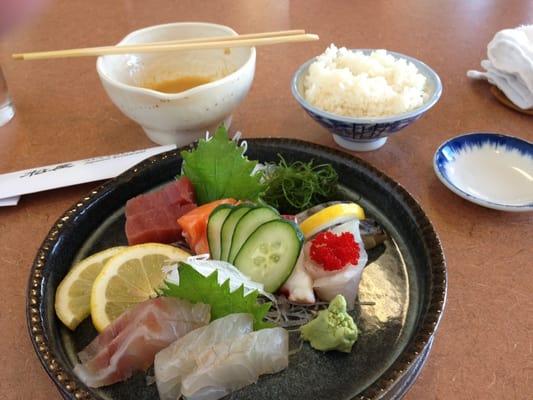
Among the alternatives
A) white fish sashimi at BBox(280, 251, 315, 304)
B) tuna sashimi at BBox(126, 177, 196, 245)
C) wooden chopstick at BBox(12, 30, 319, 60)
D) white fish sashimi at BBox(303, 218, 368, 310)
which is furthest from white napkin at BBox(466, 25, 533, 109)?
tuna sashimi at BBox(126, 177, 196, 245)

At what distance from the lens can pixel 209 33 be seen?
1.66 metres

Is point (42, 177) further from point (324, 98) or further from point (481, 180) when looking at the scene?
point (481, 180)

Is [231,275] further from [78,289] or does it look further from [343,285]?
[78,289]

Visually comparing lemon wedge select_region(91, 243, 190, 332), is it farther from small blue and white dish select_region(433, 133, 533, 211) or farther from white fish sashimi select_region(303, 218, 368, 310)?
small blue and white dish select_region(433, 133, 533, 211)

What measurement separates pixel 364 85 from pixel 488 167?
1.39 feet

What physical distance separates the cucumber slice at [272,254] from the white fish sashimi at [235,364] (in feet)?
0.50

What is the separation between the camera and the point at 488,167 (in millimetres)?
1469

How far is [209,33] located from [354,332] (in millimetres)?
1087

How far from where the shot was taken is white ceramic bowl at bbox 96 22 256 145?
4.61 feet

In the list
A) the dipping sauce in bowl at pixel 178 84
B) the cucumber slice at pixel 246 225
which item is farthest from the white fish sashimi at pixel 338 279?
the dipping sauce in bowl at pixel 178 84

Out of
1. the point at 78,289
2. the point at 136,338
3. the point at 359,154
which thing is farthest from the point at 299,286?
the point at 359,154

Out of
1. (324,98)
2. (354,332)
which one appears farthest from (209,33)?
(354,332)

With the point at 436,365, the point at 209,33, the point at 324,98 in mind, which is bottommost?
the point at 436,365

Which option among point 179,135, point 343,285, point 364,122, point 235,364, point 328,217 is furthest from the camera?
point 179,135
